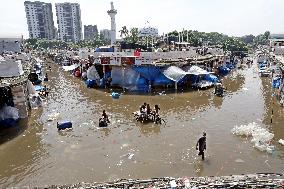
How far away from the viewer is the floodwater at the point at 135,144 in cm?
1416

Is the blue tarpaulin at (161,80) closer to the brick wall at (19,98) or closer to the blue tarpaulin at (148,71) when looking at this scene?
the blue tarpaulin at (148,71)

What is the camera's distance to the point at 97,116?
2422 centimetres

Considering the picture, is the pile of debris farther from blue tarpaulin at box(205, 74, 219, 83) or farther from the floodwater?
blue tarpaulin at box(205, 74, 219, 83)

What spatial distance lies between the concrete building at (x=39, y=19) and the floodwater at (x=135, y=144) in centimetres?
15717

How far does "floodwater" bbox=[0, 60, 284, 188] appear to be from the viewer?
1416 cm

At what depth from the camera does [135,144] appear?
1770 cm

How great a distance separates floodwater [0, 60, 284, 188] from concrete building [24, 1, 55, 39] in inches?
6188

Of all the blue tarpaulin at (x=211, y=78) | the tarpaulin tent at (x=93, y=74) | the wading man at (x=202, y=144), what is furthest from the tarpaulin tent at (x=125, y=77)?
the wading man at (x=202, y=144)

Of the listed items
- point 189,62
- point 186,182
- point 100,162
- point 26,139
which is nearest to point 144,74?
point 189,62

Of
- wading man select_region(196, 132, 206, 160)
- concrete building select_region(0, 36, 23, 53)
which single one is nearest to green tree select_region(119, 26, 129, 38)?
concrete building select_region(0, 36, 23, 53)

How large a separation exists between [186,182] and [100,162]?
19.3 ft

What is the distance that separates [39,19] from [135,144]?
561 feet

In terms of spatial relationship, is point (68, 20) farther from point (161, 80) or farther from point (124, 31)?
point (161, 80)

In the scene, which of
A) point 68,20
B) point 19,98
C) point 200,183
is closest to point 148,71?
point 19,98
